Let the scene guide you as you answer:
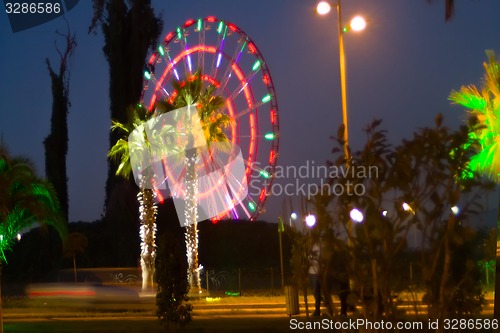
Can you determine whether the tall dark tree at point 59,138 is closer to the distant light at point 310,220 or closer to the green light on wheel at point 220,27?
the green light on wheel at point 220,27

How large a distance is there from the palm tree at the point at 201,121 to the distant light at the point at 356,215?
2162 centimetres

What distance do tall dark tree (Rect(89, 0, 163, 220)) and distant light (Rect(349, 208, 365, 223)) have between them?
1614 inches

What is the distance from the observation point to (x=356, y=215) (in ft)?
31.7

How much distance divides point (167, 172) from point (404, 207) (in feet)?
76.8

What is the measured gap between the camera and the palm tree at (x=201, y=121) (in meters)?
31.2

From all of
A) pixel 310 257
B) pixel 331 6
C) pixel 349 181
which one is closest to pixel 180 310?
pixel 310 257

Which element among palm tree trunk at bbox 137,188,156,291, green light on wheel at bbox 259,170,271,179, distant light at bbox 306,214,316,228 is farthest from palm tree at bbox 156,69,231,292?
distant light at bbox 306,214,316,228

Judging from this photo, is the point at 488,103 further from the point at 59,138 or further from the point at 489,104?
the point at 59,138

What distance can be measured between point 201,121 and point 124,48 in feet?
69.0

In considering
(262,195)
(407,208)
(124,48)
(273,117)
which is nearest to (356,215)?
(407,208)

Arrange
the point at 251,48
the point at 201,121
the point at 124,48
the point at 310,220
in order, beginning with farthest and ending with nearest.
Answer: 1. the point at 124,48
2. the point at 251,48
3. the point at 201,121
4. the point at 310,220

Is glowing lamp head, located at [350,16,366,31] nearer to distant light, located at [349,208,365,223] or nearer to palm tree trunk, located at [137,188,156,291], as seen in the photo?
distant light, located at [349,208,365,223]

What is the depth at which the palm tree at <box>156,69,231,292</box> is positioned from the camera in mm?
31203

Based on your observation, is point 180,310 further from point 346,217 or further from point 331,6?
point 331,6
